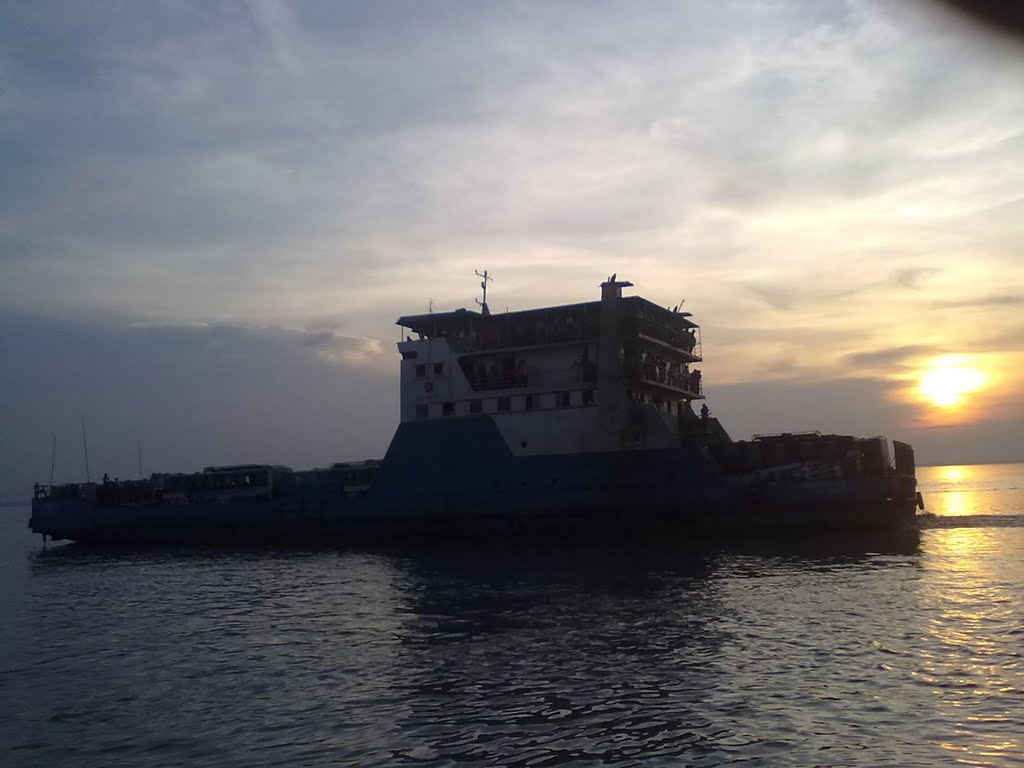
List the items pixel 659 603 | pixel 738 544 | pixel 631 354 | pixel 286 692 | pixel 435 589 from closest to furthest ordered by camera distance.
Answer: pixel 286 692 < pixel 659 603 < pixel 435 589 < pixel 738 544 < pixel 631 354

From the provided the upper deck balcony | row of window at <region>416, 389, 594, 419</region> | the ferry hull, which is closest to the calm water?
the ferry hull

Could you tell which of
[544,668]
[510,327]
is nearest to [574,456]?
[510,327]

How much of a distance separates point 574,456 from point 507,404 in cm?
508

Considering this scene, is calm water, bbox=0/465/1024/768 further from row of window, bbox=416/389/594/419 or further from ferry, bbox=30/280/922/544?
row of window, bbox=416/389/594/419

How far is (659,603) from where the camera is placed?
2323cm

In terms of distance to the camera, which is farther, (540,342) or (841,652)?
(540,342)

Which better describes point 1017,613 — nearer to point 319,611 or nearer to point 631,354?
point 319,611

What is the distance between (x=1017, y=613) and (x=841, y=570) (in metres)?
8.19

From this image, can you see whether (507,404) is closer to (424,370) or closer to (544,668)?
(424,370)

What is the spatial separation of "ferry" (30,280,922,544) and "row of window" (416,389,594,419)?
69 millimetres

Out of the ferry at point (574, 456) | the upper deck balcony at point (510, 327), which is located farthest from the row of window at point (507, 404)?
the upper deck balcony at point (510, 327)

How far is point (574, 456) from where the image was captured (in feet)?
137

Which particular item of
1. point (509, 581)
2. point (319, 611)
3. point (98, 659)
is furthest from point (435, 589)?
point (98, 659)

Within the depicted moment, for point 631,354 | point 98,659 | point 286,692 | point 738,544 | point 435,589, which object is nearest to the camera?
point 286,692
